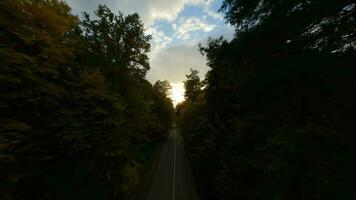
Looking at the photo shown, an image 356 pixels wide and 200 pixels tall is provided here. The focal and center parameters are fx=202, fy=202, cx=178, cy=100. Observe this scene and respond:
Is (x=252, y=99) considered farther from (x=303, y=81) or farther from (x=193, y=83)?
(x=193, y=83)

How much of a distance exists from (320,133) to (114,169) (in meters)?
10.7

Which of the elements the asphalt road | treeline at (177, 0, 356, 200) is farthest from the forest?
the asphalt road

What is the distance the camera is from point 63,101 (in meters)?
7.84

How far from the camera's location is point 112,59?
568 inches

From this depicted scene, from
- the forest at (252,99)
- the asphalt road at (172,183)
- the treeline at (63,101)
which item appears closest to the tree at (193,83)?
the asphalt road at (172,183)

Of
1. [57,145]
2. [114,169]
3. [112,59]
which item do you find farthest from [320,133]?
[112,59]

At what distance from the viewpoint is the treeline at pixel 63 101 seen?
485 cm

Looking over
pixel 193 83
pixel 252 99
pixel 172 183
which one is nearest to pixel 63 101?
pixel 252 99

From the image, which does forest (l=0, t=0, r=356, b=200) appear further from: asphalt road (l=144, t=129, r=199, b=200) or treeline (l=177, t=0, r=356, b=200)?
asphalt road (l=144, t=129, r=199, b=200)

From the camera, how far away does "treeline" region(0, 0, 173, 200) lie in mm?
4852

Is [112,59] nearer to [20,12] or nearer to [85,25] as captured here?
[85,25]

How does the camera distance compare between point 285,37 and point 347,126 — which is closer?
point 347,126

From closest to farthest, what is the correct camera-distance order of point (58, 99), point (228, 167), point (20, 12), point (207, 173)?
point (20, 12) < point (58, 99) < point (228, 167) < point (207, 173)

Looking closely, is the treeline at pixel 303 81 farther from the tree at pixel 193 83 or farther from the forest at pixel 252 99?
the tree at pixel 193 83
